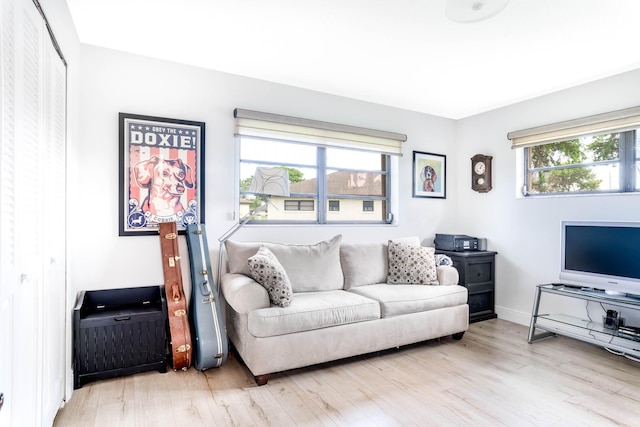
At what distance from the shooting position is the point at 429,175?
4387 mm

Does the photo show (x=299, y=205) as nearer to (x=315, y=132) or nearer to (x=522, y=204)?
(x=315, y=132)

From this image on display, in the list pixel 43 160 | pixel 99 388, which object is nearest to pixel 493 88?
pixel 43 160

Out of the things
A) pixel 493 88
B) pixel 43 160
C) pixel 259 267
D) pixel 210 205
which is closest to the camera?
pixel 43 160

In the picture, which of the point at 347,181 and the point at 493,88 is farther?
the point at 347,181

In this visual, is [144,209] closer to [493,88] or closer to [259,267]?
[259,267]

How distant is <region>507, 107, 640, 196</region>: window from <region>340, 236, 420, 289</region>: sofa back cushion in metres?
1.78

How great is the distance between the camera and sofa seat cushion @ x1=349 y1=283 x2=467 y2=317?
9.53 ft

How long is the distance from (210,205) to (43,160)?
1534 mm

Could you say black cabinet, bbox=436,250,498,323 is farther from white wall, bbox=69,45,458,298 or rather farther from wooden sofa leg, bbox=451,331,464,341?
white wall, bbox=69,45,458,298

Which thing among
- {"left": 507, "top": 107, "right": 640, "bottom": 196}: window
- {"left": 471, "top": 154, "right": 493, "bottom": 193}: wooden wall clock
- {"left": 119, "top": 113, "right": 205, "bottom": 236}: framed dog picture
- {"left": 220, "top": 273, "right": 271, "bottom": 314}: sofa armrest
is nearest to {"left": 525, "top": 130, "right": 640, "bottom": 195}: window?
{"left": 507, "top": 107, "right": 640, "bottom": 196}: window

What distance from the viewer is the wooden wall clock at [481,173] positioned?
415 centimetres

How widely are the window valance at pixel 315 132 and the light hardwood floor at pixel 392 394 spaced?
1998 millimetres

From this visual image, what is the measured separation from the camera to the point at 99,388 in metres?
2.32

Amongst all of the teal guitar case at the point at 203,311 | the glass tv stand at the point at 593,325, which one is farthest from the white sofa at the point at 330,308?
the glass tv stand at the point at 593,325
